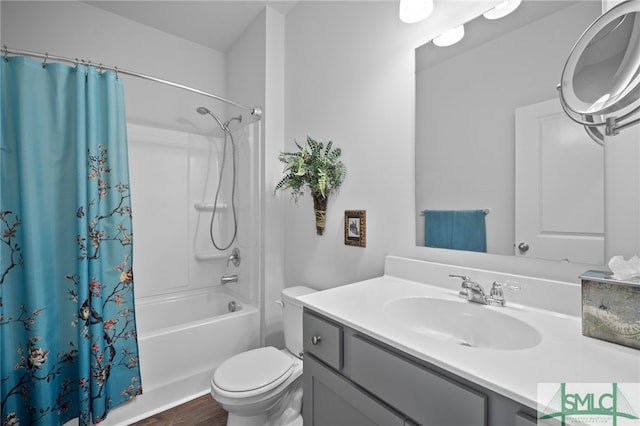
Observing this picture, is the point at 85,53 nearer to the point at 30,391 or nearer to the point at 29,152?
the point at 29,152

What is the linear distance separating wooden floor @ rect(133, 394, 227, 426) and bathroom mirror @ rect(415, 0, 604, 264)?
5.15 ft

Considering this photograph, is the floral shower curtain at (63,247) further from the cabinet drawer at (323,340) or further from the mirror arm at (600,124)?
the mirror arm at (600,124)

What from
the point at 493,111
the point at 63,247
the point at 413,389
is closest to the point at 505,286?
the point at 413,389

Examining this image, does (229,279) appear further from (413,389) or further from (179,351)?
(413,389)

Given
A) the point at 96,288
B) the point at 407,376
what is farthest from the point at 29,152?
the point at 407,376

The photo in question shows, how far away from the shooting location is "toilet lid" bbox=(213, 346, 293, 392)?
1.38m

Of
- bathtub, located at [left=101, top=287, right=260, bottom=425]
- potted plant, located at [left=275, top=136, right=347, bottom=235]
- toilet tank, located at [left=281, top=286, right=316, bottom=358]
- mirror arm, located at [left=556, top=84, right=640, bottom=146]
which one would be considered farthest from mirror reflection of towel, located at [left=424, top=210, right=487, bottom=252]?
bathtub, located at [left=101, top=287, right=260, bottom=425]

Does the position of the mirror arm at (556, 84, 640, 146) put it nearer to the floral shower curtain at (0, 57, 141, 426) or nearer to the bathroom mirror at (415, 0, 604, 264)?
the bathroom mirror at (415, 0, 604, 264)

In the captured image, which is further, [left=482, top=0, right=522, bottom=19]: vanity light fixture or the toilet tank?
the toilet tank

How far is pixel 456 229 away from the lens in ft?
4.09

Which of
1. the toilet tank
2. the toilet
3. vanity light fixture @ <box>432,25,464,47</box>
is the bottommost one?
the toilet

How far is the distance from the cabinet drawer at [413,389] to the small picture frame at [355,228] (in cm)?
78

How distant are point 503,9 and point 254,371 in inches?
75.5

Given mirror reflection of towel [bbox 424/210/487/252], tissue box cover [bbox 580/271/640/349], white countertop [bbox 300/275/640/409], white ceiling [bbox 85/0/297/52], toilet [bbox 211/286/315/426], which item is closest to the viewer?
white countertop [bbox 300/275/640/409]
